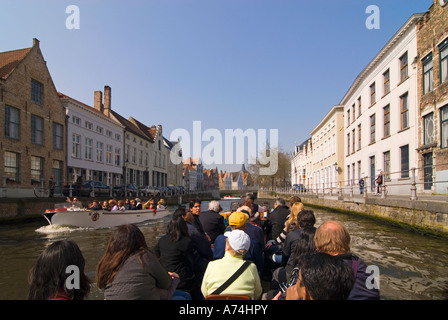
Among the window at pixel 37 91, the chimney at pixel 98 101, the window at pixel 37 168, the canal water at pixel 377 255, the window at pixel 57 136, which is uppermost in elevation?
→ the chimney at pixel 98 101

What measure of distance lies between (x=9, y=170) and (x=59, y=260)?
21.4 m

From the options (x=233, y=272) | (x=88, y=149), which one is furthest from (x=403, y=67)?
(x=88, y=149)

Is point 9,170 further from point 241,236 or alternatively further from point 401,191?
point 401,191

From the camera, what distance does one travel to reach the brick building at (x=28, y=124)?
19.7 metres

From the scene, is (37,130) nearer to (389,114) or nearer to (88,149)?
(88,149)

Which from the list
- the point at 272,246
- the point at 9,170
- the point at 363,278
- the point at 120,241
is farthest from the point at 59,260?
the point at 9,170

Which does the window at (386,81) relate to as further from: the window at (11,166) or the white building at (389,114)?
the window at (11,166)

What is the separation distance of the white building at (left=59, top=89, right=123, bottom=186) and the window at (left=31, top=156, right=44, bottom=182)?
297cm

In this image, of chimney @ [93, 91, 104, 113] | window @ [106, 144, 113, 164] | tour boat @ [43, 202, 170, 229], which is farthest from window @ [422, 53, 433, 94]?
chimney @ [93, 91, 104, 113]

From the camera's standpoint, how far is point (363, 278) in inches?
97.5

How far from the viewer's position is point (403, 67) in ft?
62.5

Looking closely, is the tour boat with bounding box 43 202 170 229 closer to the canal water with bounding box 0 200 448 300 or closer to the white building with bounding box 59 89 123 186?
the canal water with bounding box 0 200 448 300

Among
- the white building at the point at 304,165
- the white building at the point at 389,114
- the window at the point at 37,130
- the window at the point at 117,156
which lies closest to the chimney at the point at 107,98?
the window at the point at 117,156

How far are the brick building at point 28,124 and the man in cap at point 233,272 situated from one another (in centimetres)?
1910
